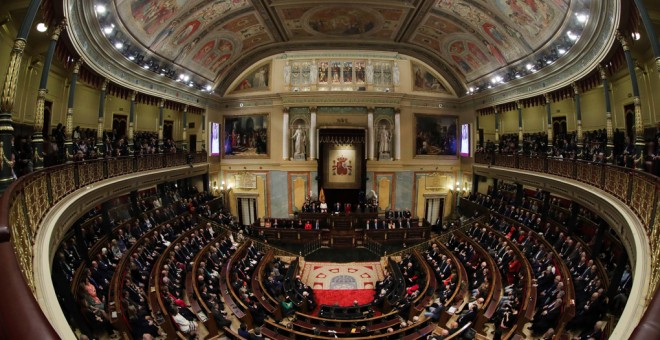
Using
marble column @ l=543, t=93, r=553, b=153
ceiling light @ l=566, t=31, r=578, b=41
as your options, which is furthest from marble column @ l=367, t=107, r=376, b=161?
ceiling light @ l=566, t=31, r=578, b=41

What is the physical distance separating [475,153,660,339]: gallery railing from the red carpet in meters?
8.87

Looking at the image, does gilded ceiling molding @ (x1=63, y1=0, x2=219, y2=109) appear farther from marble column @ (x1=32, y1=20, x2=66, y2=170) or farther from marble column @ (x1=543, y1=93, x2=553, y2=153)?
marble column @ (x1=543, y1=93, x2=553, y2=153)

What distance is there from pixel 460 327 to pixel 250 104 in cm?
1972

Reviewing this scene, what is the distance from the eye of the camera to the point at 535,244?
13391mm

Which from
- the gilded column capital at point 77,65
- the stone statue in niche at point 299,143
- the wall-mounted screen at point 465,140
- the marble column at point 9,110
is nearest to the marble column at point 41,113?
the marble column at point 9,110

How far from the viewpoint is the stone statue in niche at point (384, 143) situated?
23.6m

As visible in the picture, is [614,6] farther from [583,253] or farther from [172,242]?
[172,242]

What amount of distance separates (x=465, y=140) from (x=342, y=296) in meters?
15.2

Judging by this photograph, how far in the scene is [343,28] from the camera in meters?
21.1

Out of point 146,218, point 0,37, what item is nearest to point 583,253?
point 146,218

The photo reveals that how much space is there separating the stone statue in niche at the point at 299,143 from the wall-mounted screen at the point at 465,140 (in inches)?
442

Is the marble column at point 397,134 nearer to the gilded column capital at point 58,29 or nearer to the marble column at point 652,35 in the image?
the marble column at point 652,35

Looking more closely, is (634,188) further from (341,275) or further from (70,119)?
(70,119)

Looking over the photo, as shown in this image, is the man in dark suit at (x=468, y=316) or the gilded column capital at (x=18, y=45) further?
the man in dark suit at (x=468, y=316)
